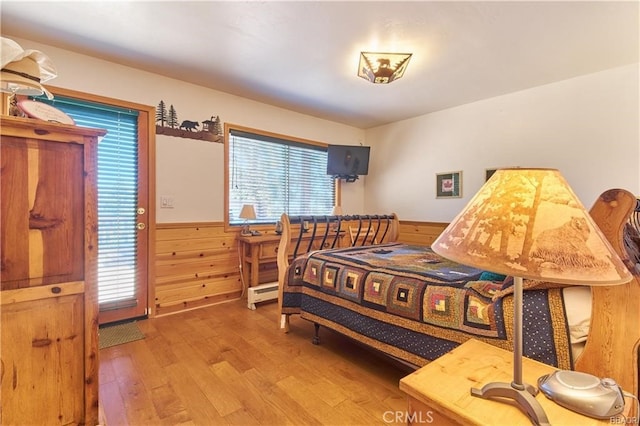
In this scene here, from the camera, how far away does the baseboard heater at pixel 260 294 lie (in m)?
3.24

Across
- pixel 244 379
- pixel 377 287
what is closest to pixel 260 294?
pixel 244 379

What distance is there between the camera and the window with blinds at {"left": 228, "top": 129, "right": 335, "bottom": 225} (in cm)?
366

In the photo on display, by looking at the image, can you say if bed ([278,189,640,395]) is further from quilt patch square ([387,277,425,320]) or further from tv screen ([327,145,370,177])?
tv screen ([327,145,370,177])

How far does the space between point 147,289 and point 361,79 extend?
3071 mm

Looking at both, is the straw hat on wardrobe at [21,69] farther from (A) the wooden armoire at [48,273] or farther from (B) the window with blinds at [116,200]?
(B) the window with blinds at [116,200]

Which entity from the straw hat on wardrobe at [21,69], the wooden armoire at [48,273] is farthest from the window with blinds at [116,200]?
the wooden armoire at [48,273]

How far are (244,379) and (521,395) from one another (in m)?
1.64

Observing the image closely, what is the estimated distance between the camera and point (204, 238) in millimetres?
3334

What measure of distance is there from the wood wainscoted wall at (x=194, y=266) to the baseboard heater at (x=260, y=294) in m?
0.41

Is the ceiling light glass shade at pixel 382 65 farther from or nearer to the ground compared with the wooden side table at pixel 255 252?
farther from the ground

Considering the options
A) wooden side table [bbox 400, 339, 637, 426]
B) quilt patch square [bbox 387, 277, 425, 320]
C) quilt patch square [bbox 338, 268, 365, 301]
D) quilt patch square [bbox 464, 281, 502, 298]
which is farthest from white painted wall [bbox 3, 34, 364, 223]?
wooden side table [bbox 400, 339, 637, 426]

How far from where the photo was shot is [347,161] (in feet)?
15.0

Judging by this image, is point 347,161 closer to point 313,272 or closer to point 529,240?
point 313,272

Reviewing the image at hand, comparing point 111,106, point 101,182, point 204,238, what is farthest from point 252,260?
point 111,106
